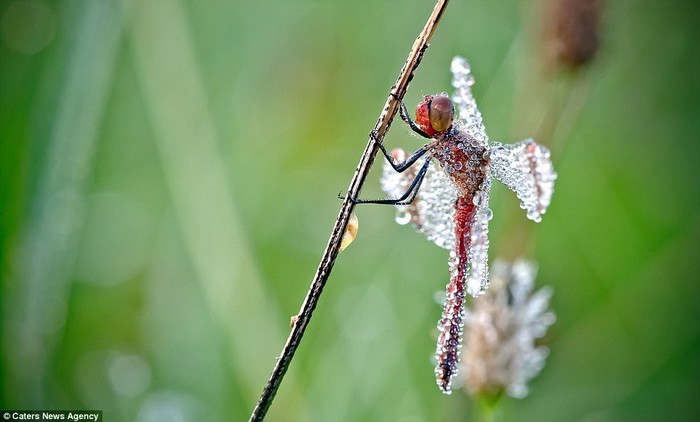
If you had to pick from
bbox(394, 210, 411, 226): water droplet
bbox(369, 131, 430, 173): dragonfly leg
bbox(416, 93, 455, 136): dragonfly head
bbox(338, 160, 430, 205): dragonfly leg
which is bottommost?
bbox(394, 210, 411, 226): water droplet

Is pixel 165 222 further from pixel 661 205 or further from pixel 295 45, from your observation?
pixel 661 205

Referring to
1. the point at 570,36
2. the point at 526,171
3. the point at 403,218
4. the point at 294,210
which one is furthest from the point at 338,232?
the point at 294,210

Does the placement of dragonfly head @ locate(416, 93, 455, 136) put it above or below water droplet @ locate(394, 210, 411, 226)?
above

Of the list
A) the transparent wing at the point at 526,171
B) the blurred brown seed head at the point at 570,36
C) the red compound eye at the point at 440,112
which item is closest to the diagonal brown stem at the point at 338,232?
the red compound eye at the point at 440,112

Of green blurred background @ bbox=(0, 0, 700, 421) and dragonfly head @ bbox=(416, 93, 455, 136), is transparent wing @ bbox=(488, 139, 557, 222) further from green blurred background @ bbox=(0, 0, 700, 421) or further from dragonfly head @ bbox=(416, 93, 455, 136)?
green blurred background @ bbox=(0, 0, 700, 421)

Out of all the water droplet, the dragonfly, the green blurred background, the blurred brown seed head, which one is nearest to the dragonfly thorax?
the dragonfly

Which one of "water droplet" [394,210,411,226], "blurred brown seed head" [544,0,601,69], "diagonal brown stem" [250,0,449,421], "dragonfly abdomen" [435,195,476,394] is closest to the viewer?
"diagonal brown stem" [250,0,449,421]

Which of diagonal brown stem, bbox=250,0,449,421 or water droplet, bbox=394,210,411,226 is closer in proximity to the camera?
diagonal brown stem, bbox=250,0,449,421

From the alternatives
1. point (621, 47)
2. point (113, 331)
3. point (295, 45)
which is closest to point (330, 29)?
point (295, 45)
